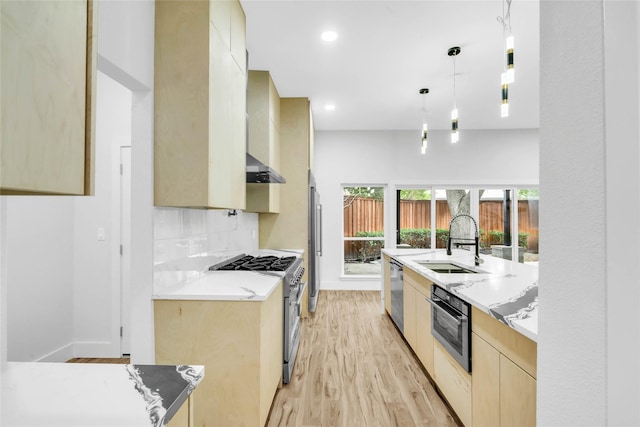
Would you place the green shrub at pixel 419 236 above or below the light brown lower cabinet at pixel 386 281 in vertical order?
above

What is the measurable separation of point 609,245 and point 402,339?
3125mm

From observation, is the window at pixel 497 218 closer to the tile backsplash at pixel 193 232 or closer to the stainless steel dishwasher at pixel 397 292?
the stainless steel dishwasher at pixel 397 292

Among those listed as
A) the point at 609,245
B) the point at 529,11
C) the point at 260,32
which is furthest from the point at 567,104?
the point at 260,32

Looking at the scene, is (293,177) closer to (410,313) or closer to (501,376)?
(410,313)

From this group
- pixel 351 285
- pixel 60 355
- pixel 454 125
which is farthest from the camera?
pixel 351 285

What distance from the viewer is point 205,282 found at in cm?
210

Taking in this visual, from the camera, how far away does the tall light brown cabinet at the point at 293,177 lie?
14.2 ft

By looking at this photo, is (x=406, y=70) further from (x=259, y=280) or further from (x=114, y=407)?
(x=114, y=407)

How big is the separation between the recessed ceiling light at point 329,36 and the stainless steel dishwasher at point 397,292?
7.28 ft

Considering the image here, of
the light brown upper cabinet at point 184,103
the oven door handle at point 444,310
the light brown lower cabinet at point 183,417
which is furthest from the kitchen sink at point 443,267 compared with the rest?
the light brown lower cabinet at point 183,417

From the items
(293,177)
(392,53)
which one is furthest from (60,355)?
(392,53)

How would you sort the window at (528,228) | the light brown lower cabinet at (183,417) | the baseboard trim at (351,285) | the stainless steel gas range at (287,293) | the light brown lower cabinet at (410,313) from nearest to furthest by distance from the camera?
the light brown lower cabinet at (183,417), the stainless steel gas range at (287,293), the light brown lower cabinet at (410,313), the baseboard trim at (351,285), the window at (528,228)

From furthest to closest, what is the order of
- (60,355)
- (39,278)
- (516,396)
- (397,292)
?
(397,292) < (60,355) < (39,278) < (516,396)

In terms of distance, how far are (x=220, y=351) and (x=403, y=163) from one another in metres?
5.01
